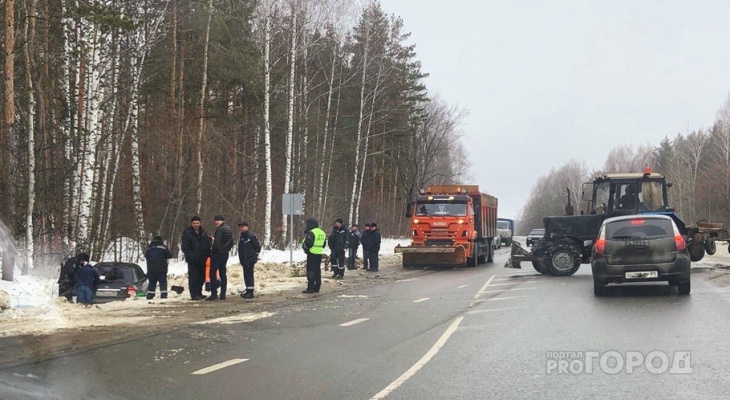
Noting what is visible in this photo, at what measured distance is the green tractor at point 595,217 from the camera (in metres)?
22.0

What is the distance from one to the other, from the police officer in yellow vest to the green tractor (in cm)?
720

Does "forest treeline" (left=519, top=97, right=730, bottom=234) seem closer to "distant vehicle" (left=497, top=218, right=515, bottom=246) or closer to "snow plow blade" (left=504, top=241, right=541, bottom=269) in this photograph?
"distant vehicle" (left=497, top=218, right=515, bottom=246)

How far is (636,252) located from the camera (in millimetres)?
15406

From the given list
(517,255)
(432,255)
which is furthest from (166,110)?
(517,255)

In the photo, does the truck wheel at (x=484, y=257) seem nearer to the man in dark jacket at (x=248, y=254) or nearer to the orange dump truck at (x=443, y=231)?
the orange dump truck at (x=443, y=231)

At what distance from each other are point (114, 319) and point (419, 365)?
638 cm

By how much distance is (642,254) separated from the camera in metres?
15.4

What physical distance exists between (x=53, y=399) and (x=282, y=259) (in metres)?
22.9

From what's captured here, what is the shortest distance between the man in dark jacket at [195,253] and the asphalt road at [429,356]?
2927 mm

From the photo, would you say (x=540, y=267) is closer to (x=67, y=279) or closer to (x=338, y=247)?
(x=338, y=247)

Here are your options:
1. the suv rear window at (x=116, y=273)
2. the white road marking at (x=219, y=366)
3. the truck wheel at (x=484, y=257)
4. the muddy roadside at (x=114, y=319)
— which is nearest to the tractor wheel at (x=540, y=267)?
the muddy roadside at (x=114, y=319)

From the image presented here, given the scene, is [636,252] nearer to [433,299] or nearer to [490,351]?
[433,299]

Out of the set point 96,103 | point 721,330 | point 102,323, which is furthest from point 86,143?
point 721,330

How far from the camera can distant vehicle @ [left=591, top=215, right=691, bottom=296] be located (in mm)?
15234
